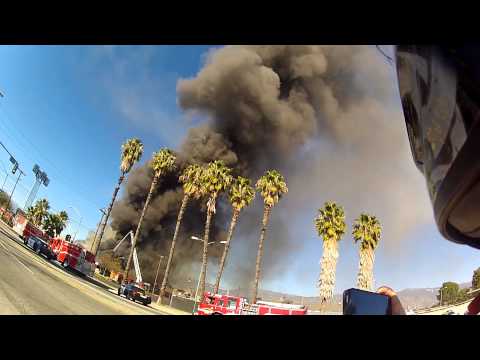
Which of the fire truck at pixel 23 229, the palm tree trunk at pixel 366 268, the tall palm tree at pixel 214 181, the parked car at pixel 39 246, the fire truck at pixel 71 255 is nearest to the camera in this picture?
the parked car at pixel 39 246

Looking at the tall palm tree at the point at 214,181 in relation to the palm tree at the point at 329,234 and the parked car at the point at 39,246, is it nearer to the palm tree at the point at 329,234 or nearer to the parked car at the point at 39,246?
the palm tree at the point at 329,234

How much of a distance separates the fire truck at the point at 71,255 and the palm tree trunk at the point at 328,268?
29543 mm

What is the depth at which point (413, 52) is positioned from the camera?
8242 millimetres

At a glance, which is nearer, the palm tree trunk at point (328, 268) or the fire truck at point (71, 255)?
the fire truck at point (71, 255)

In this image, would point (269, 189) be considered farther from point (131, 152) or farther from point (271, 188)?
point (131, 152)

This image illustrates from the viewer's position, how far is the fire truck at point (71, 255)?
752 cm

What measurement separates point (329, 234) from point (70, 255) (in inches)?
1215

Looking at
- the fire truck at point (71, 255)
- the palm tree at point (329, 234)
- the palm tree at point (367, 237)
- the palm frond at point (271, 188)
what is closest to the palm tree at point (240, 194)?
the palm frond at point (271, 188)

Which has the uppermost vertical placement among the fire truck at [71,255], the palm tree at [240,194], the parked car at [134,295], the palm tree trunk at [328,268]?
the palm tree at [240,194]

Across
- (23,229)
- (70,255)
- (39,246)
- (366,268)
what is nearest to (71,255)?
(70,255)

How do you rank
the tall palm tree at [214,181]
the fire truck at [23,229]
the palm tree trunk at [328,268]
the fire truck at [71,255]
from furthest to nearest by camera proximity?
1. the tall palm tree at [214,181]
2. the palm tree trunk at [328,268]
3. the fire truck at [23,229]
4. the fire truck at [71,255]

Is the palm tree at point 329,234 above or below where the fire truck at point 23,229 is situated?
above
